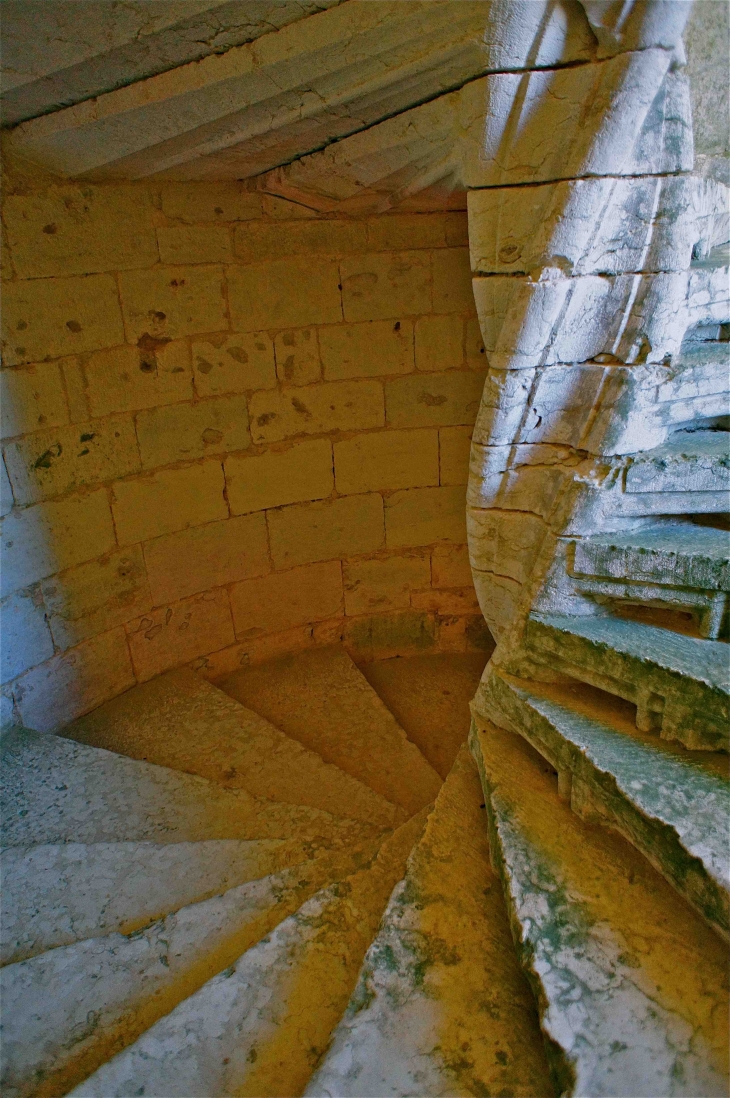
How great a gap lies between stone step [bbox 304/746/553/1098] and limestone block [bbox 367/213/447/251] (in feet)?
8.33

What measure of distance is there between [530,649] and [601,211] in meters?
1.14

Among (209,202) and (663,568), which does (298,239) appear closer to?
(209,202)

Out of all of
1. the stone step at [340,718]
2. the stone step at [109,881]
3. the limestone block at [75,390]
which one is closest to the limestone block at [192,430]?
the limestone block at [75,390]

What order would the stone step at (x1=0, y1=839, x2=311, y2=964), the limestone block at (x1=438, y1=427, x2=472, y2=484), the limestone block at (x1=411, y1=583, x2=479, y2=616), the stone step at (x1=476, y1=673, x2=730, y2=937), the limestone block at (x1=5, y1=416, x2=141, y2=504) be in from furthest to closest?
1. the limestone block at (x1=411, y1=583, x2=479, y2=616)
2. the limestone block at (x1=438, y1=427, x2=472, y2=484)
3. the limestone block at (x1=5, y1=416, x2=141, y2=504)
4. the stone step at (x1=0, y1=839, x2=311, y2=964)
5. the stone step at (x1=476, y1=673, x2=730, y2=937)

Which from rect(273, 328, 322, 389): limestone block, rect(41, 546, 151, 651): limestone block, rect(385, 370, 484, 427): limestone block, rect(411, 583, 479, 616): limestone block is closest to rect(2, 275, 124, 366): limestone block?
rect(273, 328, 322, 389): limestone block

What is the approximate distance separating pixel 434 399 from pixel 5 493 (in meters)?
1.94

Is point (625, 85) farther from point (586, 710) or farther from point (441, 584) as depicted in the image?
point (441, 584)

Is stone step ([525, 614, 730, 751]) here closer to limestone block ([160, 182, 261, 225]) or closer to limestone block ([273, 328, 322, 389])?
limestone block ([273, 328, 322, 389])

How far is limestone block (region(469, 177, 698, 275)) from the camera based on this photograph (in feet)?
5.65

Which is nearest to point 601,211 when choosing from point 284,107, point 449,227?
point 284,107

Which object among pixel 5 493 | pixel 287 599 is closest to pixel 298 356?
pixel 287 599

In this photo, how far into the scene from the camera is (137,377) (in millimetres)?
2953

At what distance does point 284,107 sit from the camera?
6.84 ft

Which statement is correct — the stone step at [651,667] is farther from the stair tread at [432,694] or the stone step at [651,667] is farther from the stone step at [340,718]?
the stair tread at [432,694]
